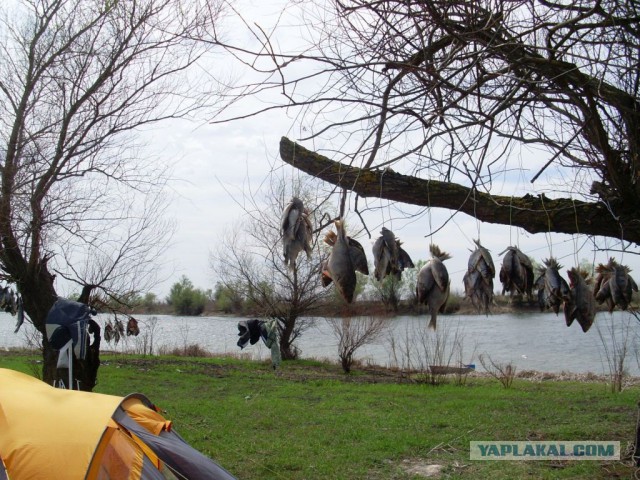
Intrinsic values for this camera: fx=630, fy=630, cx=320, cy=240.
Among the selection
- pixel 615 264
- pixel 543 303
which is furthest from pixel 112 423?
pixel 615 264

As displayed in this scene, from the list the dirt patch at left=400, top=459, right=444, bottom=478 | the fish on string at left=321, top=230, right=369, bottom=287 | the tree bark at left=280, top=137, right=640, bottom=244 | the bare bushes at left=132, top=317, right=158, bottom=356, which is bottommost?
the dirt patch at left=400, top=459, right=444, bottom=478

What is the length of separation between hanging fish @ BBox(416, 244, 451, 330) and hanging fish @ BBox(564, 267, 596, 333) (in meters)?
0.74

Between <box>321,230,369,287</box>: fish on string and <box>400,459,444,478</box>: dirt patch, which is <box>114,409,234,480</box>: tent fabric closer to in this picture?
<box>400,459,444,478</box>: dirt patch

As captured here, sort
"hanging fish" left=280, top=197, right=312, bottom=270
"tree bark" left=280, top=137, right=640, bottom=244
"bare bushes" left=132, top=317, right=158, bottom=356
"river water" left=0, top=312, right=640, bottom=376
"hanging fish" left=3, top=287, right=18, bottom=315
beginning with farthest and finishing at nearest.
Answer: "bare bushes" left=132, top=317, right=158, bottom=356, "river water" left=0, top=312, right=640, bottom=376, "hanging fish" left=3, top=287, right=18, bottom=315, "tree bark" left=280, top=137, right=640, bottom=244, "hanging fish" left=280, top=197, right=312, bottom=270

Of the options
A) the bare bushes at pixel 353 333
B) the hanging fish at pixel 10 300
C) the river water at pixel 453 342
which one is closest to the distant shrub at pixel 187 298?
the river water at pixel 453 342

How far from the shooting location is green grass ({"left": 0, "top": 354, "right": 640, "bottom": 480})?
22.4ft

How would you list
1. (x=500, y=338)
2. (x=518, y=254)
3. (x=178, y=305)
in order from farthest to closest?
(x=178, y=305)
(x=500, y=338)
(x=518, y=254)

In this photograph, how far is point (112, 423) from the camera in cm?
437

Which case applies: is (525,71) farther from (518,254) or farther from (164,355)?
(164,355)

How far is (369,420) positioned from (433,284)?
7.65 metres

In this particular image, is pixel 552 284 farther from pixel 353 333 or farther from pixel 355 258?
pixel 353 333

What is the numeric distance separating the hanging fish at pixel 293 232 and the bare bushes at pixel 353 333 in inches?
611

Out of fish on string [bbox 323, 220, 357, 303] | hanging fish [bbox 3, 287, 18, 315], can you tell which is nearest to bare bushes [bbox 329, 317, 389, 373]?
hanging fish [bbox 3, 287, 18, 315]

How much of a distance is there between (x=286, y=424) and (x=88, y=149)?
4.93 meters
